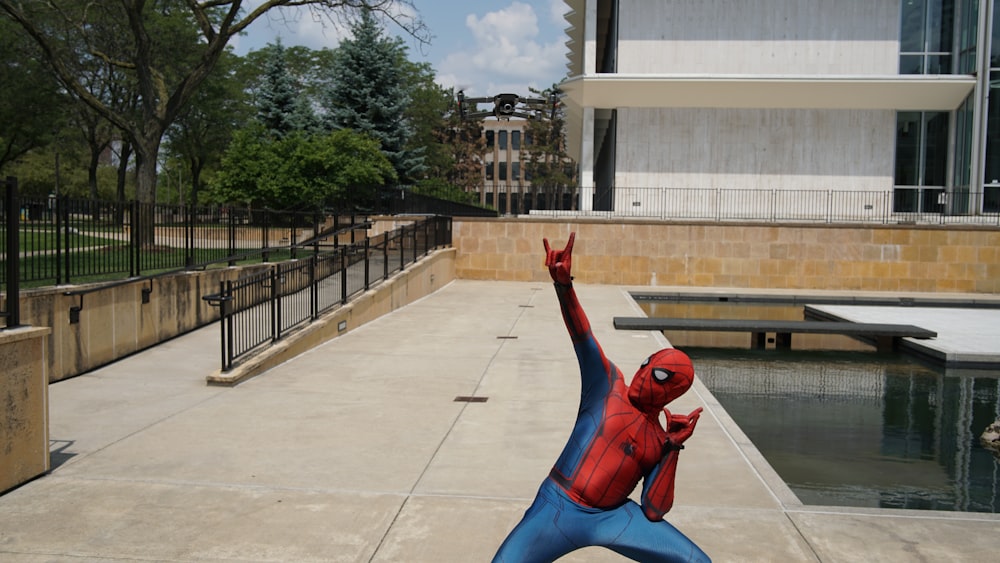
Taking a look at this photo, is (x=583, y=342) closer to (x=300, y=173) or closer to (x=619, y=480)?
(x=619, y=480)

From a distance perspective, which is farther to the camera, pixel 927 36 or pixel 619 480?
pixel 927 36

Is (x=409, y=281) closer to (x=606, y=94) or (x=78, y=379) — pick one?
(x=78, y=379)

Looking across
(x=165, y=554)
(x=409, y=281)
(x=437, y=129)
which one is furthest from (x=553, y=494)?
(x=437, y=129)

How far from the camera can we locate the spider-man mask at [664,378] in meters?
3.31

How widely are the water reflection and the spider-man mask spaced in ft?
14.6

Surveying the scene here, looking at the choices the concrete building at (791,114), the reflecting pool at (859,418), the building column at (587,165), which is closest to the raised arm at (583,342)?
the reflecting pool at (859,418)

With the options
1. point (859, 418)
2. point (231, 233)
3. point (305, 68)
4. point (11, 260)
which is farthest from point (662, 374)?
point (305, 68)

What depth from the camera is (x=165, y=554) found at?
16.4 ft

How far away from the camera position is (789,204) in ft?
98.9

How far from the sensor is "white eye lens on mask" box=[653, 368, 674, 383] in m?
3.31

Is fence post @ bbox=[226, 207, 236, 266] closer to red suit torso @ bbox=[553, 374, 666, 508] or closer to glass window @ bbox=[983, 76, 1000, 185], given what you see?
red suit torso @ bbox=[553, 374, 666, 508]

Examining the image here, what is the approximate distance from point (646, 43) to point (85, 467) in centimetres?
2743

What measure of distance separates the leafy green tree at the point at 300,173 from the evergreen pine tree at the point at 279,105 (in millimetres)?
7951

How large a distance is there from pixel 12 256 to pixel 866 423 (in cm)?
948
